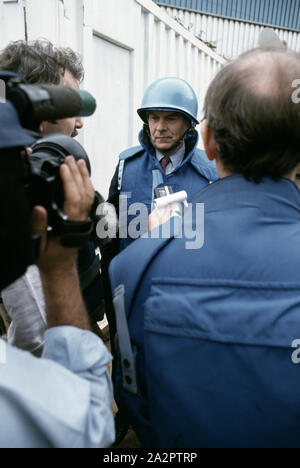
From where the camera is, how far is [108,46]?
2.84m

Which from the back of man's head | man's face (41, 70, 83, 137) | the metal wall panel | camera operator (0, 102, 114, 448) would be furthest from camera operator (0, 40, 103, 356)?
the metal wall panel

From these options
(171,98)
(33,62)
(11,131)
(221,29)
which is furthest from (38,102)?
(221,29)

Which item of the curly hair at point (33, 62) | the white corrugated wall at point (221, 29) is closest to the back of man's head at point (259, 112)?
the curly hair at point (33, 62)

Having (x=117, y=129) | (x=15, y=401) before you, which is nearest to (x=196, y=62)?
(x=117, y=129)

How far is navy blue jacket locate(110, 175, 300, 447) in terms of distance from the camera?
0.74 m

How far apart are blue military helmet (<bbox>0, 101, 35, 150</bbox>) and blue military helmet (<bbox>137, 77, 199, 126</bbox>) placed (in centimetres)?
166

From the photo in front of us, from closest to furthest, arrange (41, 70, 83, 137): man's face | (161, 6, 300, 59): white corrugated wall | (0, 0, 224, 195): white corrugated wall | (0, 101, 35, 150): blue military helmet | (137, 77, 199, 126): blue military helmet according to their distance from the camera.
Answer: (0, 101, 35, 150): blue military helmet → (41, 70, 83, 137): man's face → (0, 0, 224, 195): white corrugated wall → (137, 77, 199, 126): blue military helmet → (161, 6, 300, 59): white corrugated wall

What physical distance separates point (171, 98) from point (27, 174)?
168 cm

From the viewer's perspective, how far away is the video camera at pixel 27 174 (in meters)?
0.55

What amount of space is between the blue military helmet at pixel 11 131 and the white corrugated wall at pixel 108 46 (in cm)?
172

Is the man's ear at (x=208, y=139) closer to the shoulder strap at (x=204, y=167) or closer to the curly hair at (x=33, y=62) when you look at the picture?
the curly hair at (x=33, y=62)

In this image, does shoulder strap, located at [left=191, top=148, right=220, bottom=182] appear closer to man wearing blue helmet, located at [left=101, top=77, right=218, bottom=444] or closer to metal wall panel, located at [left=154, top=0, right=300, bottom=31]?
man wearing blue helmet, located at [left=101, top=77, right=218, bottom=444]

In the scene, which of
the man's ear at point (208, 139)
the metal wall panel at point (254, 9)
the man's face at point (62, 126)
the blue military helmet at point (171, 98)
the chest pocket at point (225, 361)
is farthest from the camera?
the metal wall panel at point (254, 9)

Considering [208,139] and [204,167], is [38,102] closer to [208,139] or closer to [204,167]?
[208,139]
